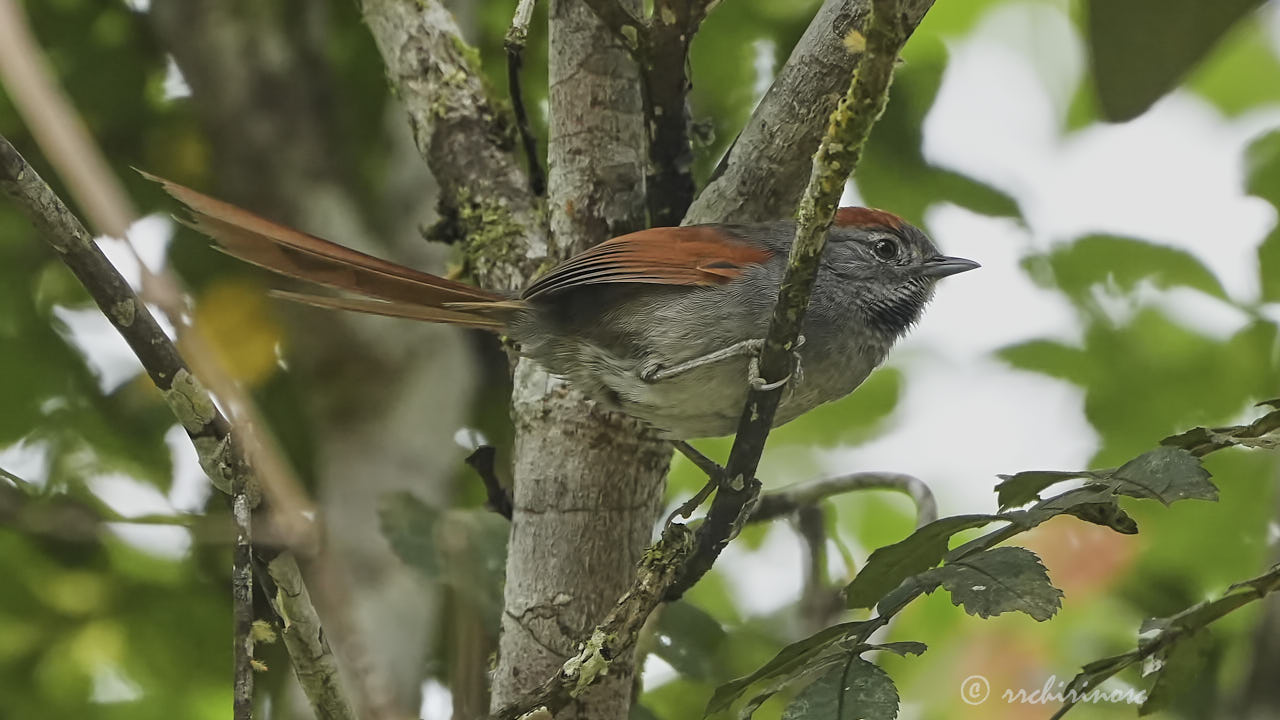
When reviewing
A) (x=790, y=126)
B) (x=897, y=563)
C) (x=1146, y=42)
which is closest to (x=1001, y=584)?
(x=897, y=563)

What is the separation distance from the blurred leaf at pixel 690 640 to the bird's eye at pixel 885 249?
0.94 meters

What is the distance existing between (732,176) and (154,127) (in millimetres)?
2181

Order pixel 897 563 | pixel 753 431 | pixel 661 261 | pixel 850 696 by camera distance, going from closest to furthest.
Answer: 1. pixel 850 696
2. pixel 897 563
3. pixel 753 431
4. pixel 661 261

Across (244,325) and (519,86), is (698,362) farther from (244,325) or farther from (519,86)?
(244,325)

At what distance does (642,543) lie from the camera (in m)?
2.33

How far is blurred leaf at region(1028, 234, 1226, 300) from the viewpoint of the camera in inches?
121

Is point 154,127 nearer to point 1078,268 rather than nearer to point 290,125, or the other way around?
point 290,125

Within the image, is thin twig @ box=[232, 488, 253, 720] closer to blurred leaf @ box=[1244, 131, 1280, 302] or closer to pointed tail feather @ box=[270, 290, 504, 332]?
pointed tail feather @ box=[270, 290, 504, 332]

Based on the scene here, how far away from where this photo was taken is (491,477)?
267cm

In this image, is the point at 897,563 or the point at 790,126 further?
the point at 790,126

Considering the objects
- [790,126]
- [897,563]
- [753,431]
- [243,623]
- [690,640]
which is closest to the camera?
[243,623]

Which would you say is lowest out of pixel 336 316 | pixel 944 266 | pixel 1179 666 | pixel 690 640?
pixel 1179 666

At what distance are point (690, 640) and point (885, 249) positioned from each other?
102 centimetres

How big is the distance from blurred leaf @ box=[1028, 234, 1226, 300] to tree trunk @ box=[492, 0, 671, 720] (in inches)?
51.9
